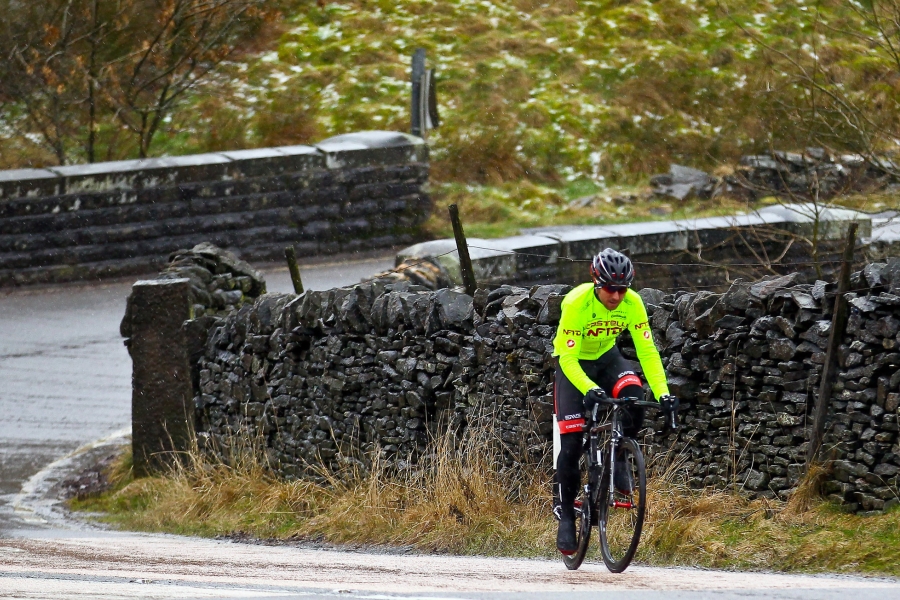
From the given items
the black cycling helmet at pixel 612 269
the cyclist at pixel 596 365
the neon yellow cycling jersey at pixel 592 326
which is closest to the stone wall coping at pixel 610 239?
the cyclist at pixel 596 365

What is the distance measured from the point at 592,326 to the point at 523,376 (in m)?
2.52

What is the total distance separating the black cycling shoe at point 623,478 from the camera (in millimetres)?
7171

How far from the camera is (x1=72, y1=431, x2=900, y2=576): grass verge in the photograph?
7543 millimetres

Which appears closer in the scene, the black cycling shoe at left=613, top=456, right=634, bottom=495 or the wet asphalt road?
the black cycling shoe at left=613, top=456, right=634, bottom=495

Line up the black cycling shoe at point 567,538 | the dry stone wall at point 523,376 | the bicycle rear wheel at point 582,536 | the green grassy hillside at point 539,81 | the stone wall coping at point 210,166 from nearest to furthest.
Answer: the bicycle rear wheel at point 582,536 < the black cycling shoe at point 567,538 < the dry stone wall at point 523,376 < the stone wall coping at point 210,166 < the green grassy hillside at point 539,81

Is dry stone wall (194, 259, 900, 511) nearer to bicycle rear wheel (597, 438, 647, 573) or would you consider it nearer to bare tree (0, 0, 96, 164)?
bicycle rear wheel (597, 438, 647, 573)

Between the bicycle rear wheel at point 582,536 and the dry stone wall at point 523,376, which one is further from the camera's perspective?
the dry stone wall at point 523,376

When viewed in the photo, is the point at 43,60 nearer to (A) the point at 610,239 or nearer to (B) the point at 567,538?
(A) the point at 610,239

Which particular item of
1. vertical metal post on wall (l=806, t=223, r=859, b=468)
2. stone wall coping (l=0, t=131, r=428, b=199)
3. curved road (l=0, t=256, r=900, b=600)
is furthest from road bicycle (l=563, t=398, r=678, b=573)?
stone wall coping (l=0, t=131, r=428, b=199)

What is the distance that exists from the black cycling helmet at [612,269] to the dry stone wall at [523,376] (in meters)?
1.66

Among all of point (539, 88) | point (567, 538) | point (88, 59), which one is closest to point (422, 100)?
point (539, 88)

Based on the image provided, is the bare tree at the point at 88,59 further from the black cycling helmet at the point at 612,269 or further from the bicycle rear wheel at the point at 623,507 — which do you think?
the black cycling helmet at the point at 612,269

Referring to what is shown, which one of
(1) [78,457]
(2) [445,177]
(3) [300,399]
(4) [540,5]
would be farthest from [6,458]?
(4) [540,5]

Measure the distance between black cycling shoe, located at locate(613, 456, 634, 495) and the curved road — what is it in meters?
0.48
